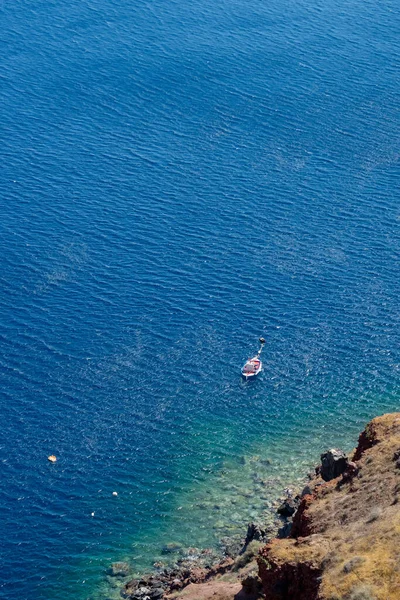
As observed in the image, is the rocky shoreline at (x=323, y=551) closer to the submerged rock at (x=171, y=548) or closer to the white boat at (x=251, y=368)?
the submerged rock at (x=171, y=548)

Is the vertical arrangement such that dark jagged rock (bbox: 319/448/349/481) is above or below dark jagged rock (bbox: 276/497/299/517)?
above

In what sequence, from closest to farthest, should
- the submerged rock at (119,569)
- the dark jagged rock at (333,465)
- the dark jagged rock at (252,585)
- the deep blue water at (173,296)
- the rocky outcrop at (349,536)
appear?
the rocky outcrop at (349,536) < the dark jagged rock at (252,585) < the dark jagged rock at (333,465) < the submerged rock at (119,569) < the deep blue water at (173,296)

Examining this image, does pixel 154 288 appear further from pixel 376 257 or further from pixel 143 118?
pixel 143 118

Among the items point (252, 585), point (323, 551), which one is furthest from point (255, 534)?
point (323, 551)

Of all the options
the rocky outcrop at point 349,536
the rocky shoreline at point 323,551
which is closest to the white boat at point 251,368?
the rocky shoreline at point 323,551

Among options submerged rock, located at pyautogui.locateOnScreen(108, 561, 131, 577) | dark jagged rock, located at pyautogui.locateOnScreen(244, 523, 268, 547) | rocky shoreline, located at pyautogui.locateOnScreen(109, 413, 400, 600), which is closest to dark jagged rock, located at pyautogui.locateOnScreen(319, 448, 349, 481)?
rocky shoreline, located at pyautogui.locateOnScreen(109, 413, 400, 600)

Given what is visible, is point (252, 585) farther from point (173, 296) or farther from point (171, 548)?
point (173, 296)

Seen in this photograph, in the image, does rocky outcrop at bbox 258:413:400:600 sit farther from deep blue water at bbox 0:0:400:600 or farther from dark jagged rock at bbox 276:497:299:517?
deep blue water at bbox 0:0:400:600
